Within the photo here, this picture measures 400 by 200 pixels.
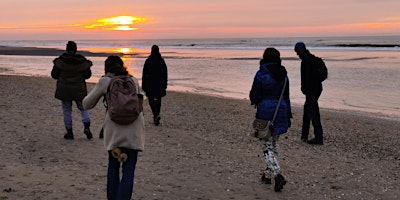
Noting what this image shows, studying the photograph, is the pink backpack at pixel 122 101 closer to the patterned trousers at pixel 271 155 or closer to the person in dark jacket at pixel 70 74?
the patterned trousers at pixel 271 155

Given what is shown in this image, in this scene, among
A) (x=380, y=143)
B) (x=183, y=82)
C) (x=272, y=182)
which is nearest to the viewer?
(x=272, y=182)

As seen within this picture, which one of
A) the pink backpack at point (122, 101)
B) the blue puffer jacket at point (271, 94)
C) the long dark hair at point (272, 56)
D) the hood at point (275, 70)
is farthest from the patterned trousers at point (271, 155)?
the pink backpack at point (122, 101)

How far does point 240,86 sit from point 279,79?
51.6 ft

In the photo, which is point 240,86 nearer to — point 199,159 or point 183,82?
point 183,82

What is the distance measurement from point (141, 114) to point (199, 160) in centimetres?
315

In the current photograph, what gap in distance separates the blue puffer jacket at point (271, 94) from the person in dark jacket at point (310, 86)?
2.78 metres

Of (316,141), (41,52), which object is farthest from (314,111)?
(41,52)

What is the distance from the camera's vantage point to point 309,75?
8.48m

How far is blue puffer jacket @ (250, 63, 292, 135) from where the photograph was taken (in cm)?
549

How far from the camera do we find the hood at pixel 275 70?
5.48m

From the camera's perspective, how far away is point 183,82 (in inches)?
905

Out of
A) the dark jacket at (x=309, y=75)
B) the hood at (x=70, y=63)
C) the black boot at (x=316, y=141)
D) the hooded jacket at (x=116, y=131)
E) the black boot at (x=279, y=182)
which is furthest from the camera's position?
the black boot at (x=316, y=141)

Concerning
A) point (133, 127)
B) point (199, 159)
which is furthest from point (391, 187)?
point (133, 127)

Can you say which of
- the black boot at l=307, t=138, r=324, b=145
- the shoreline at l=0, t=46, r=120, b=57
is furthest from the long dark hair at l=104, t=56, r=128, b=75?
the shoreline at l=0, t=46, r=120, b=57
